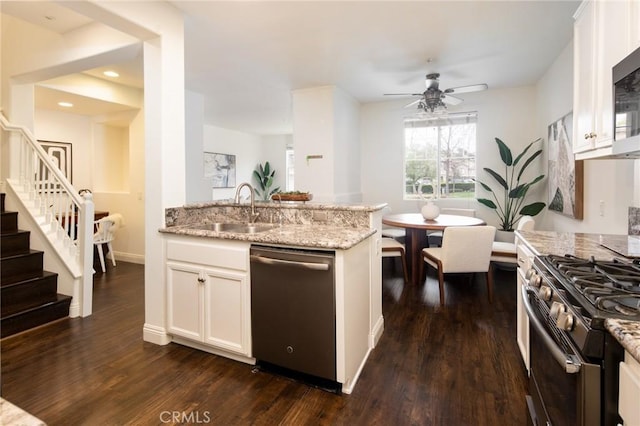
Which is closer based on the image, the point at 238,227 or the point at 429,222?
the point at 238,227

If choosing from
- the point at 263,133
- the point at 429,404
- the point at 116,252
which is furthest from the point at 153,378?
the point at 263,133

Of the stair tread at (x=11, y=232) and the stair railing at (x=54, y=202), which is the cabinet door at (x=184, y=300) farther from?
the stair tread at (x=11, y=232)

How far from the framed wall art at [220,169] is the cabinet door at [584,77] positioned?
6.82m

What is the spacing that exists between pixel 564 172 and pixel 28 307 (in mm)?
5406

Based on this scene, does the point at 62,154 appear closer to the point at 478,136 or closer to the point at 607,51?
the point at 607,51

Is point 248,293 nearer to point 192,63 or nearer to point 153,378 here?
point 153,378

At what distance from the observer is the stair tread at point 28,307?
105 inches

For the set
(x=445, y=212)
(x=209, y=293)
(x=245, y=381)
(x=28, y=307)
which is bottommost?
(x=245, y=381)

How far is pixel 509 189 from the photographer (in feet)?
16.7

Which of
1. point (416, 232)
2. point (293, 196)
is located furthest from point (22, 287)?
point (416, 232)

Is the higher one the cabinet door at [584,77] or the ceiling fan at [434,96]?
the ceiling fan at [434,96]

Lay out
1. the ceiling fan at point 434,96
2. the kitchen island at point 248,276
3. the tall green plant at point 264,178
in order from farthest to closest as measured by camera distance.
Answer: the tall green plant at point 264,178 < the ceiling fan at point 434,96 < the kitchen island at point 248,276

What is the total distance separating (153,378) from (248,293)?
799mm

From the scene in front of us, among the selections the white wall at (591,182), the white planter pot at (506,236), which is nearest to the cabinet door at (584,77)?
the white wall at (591,182)
